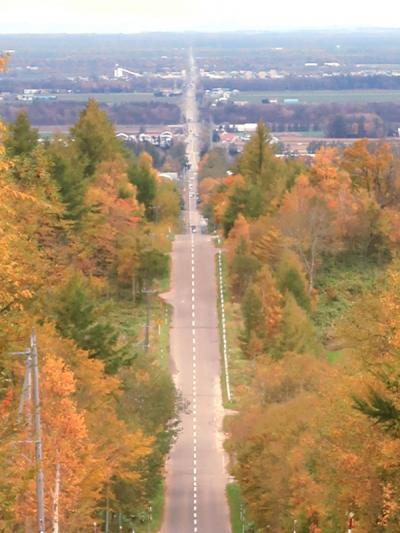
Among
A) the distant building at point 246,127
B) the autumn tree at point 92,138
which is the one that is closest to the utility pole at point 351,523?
the autumn tree at point 92,138

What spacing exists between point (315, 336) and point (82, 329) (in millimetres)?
14362

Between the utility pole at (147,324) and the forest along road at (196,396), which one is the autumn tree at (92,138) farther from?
the utility pole at (147,324)

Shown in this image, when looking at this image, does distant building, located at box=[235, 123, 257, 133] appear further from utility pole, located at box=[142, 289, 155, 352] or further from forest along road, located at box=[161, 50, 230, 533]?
utility pole, located at box=[142, 289, 155, 352]

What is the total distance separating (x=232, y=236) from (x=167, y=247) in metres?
3.57

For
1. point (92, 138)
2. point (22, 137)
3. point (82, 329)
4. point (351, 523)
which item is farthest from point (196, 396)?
point (351, 523)

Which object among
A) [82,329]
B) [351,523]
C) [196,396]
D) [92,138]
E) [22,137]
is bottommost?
[196,396]

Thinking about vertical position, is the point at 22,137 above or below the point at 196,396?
above

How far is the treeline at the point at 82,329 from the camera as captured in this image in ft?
55.0

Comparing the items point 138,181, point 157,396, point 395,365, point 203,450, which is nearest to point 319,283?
point 138,181

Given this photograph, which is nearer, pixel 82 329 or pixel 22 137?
pixel 82 329

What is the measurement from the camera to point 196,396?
42719 millimetres

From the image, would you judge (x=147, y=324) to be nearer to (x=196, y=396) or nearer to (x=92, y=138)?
(x=196, y=396)

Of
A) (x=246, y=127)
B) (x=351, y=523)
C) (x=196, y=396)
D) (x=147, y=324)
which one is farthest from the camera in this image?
(x=246, y=127)

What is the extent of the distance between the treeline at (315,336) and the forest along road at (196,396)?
0.93 meters
